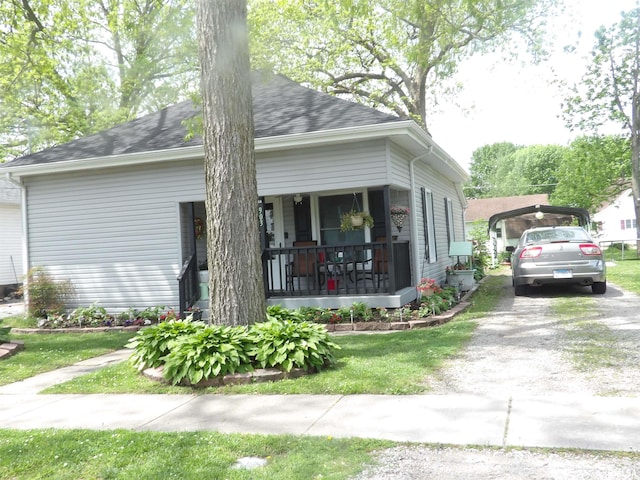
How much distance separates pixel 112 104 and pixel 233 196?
2060 cm

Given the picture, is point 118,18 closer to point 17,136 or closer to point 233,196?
point 17,136

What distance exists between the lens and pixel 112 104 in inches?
955

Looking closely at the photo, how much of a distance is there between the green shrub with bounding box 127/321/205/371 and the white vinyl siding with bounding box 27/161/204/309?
15.7 ft

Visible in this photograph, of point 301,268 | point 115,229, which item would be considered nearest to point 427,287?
point 301,268

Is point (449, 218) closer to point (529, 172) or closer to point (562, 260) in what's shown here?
point (562, 260)

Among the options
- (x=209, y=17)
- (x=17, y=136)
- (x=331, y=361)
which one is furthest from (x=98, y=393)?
(x=17, y=136)

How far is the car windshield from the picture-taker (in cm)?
1084

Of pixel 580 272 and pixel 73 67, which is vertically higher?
pixel 73 67

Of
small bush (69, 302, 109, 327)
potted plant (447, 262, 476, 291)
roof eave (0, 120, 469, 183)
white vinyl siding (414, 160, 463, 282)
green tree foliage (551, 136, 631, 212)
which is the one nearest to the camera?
roof eave (0, 120, 469, 183)

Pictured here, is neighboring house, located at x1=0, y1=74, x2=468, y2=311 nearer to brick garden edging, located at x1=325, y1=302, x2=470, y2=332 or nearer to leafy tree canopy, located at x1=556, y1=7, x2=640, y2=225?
brick garden edging, located at x1=325, y1=302, x2=470, y2=332

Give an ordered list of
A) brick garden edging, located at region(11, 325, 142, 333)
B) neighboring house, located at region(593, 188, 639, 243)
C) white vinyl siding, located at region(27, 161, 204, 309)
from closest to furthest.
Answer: brick garden edging, located at region(11, 325, 142, 333) → white vinyl siding, located at region(27, 161, 204, 309) → neighboring house, located at region(593, 188, 639, 243)

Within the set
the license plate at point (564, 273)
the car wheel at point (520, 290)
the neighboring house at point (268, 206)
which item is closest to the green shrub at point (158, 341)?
the neighboring house at point (268, 206)

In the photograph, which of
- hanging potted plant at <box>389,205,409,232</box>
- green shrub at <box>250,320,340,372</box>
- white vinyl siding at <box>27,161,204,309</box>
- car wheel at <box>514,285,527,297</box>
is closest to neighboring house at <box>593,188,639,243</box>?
car wheel at <box>514,285,527,297</box>

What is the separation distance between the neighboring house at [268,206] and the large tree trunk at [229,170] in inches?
127
